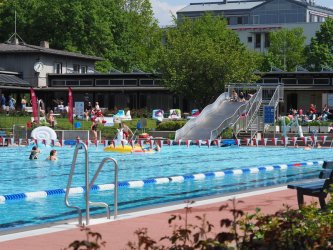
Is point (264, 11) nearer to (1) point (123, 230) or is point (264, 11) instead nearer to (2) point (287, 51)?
(2) point (287, 51)

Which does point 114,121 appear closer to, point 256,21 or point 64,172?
point 64,172

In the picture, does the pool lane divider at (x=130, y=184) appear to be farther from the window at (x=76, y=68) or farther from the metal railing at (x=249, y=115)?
the window at (x=76, y=68)

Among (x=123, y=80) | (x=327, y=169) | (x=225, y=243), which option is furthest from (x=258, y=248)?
(x=123, y=80)

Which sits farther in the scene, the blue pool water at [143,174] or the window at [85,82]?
the window at [85,82]

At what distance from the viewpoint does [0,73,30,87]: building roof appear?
193 ft

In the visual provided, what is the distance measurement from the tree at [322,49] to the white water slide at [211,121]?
48.0 metres

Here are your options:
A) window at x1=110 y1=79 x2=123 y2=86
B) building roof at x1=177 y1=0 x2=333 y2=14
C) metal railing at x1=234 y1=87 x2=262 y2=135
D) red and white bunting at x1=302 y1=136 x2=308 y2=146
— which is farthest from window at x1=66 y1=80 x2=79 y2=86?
building roof at x1=177 y1=0 x2=333 y2=14

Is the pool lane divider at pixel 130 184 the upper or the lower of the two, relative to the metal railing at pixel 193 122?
lower

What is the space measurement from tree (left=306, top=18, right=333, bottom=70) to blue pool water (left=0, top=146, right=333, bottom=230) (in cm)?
5640

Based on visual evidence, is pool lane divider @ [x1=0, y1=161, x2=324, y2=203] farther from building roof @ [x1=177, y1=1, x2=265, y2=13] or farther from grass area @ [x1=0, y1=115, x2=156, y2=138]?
building roof @ [x1=177, y1=1, x2=265, y2=13]

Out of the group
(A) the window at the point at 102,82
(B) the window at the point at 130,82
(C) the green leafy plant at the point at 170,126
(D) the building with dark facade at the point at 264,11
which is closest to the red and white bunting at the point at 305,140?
(C) the green leafy plant at the point at 170,126

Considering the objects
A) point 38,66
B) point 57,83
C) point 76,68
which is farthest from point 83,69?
point 38,66

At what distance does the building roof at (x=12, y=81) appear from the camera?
58.8 metres

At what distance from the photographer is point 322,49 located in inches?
3600
